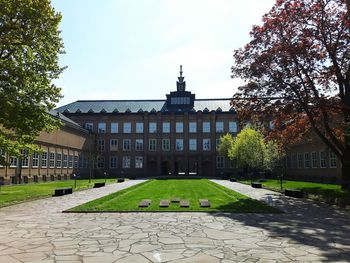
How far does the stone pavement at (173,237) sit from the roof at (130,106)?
61.0 m

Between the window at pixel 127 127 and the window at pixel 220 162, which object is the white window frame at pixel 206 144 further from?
the window at pixel 127 127

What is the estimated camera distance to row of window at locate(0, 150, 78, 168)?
4133 cm

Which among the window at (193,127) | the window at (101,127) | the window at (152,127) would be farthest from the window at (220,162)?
the window at (101,127)

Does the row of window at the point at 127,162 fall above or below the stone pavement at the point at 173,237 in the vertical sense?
above

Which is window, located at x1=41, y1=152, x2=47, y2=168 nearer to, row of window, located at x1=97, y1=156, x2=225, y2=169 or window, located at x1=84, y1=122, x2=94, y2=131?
row of window, located at x1=97, y1=156, x2=225, y2=169

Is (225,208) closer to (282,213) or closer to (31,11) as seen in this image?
(282,213)

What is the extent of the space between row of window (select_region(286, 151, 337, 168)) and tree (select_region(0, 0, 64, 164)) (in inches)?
1255

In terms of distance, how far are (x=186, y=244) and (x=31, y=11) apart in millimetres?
16375

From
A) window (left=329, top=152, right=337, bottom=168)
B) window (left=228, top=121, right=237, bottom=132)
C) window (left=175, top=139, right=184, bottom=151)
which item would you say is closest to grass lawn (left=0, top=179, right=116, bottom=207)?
window (left=329, top=152, right=337, bottom=168)

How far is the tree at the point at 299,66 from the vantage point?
75.1 ft

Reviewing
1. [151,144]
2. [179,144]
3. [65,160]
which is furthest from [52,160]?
[179,144]

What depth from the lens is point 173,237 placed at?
9977 millimetres

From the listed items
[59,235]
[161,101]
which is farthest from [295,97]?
[161,101]

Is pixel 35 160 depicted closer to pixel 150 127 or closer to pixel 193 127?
pixel 150 127
